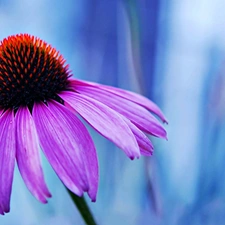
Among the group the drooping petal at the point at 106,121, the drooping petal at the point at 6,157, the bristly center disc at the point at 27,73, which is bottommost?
the drooping petal at the point at 6,157

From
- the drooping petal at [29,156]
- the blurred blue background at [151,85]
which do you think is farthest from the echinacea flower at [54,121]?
the blurred blue background at [151,85]

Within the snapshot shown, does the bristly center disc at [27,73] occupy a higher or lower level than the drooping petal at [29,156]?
higher

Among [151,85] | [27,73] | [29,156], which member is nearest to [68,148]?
[29,156]

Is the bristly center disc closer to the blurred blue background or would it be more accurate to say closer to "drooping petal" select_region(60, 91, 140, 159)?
"drooping petal" select_region(60, 91, 140, 159)

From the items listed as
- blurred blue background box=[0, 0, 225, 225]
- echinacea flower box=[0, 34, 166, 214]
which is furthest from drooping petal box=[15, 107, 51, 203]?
blurred blue background box=[0, 0, 225, 225]

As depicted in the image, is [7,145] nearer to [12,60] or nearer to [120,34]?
[12,60]

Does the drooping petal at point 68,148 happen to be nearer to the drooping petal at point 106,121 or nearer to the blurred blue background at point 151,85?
the drooping petal at point 106,121
